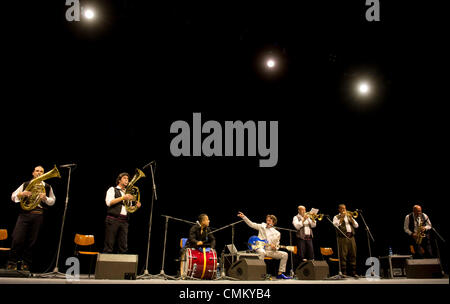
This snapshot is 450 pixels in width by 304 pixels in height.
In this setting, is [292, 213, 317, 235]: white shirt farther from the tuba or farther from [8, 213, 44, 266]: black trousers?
[8, 213, 44, 266]: black trousers

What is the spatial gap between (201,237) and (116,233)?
4.33ft

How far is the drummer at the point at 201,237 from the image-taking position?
16.7ft

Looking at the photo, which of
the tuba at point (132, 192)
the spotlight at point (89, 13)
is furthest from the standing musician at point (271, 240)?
the spotlight at point (89, 13)

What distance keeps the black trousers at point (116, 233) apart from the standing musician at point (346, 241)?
420cm

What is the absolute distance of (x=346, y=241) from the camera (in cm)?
666

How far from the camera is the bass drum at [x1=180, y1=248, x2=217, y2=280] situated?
4.86m

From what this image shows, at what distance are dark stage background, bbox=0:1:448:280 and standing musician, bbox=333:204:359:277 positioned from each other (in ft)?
6.08

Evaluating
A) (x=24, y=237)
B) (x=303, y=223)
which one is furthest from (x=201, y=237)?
(x=24, y=237)

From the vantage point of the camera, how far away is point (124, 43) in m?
6.95

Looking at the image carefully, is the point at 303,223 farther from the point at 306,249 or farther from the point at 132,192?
the point at 132,192

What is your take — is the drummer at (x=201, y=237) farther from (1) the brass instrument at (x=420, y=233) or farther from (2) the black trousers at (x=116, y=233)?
(1) the brass instrument at (x=420, y=233)

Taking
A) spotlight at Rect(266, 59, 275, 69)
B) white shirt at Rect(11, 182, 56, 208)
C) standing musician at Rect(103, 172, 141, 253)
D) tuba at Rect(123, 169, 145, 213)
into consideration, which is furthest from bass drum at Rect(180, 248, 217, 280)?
spotlight at Rect(266, 59, 275, 69)
